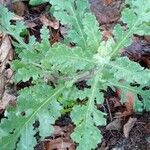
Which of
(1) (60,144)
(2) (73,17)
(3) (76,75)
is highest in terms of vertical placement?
(2) (73,17)

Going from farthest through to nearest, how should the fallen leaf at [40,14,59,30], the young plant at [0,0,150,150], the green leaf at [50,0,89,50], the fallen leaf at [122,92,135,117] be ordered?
1. the fallen leaf at [40,14,59,30]
2. the fallen leaf at [122,92,135,117]
3. the green leaf at [50,0,89,50]
4. the young plant at [0,0,150,150]

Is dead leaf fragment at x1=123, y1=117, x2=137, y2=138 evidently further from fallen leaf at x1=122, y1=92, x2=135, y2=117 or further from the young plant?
the young plant

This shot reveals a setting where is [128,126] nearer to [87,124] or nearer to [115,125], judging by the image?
[115,125]

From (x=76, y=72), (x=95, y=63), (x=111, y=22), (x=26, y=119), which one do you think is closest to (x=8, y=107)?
(x=26, y=119)

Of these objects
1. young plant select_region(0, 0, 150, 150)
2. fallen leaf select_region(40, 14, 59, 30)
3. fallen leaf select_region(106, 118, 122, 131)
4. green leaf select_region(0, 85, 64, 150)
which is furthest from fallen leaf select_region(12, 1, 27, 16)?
fallen leaf select_region(106, 118, 122, 131)

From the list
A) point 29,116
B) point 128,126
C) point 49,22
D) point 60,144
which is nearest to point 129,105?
point 128,126

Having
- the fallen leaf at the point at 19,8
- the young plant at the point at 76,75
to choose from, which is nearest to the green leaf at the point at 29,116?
the young plant at the point at 76,75

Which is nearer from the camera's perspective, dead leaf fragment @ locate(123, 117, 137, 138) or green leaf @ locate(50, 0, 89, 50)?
green leaf @ locate(50, 0, 89, 50)

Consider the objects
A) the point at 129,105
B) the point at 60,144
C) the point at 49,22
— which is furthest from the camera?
the point at 49,22
